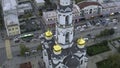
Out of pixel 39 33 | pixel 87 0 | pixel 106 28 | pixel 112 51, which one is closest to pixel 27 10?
pixel 39 33

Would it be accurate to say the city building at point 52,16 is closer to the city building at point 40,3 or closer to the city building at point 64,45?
the city building at point 40,3

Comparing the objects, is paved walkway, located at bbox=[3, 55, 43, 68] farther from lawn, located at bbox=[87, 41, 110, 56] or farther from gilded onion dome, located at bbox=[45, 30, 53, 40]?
lawn, located at bbox=[87, 41, 110, 56]

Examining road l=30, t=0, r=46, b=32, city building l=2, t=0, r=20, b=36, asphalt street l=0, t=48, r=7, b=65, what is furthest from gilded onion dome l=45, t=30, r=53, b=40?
road l=30, t=0, r=46, b=32

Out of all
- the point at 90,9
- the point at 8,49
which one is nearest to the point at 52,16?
the point at 90,9

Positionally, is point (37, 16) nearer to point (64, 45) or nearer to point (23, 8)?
point (23, 8)

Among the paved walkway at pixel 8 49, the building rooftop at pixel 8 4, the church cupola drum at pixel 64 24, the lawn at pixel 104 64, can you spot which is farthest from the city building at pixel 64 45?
the building rooftop at pixel 8 4

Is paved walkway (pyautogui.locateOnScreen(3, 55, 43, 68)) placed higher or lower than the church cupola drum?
lower
